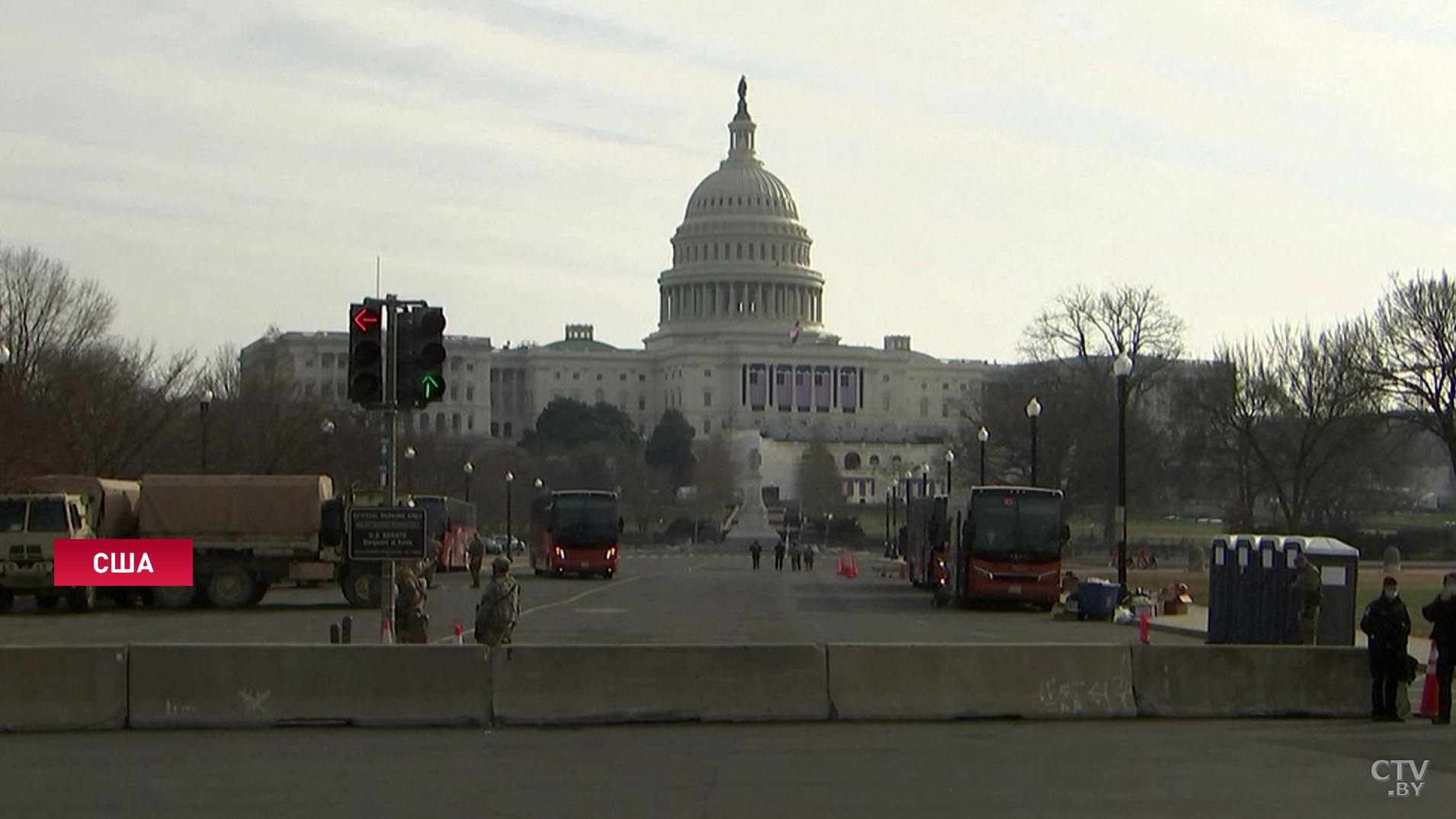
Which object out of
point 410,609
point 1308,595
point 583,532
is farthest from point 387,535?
point 583,532

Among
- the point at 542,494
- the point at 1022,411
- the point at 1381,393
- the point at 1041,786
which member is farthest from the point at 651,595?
the point at 1022,411

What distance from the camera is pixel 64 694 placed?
1891 cm

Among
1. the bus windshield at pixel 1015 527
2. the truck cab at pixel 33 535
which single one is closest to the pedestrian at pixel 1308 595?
the bus windshield at pixel 1015 527

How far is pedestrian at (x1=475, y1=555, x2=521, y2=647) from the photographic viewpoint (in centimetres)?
1984

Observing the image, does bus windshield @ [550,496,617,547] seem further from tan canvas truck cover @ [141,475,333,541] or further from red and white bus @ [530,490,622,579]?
tan canvas truck cover @ [141,475,333,541]

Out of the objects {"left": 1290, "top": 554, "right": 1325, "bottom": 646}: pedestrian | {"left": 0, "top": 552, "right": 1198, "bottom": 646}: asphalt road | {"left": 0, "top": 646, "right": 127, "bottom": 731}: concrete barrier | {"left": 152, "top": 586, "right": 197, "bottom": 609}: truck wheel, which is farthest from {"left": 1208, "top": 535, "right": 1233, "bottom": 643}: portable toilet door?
{"left": 152, "top": 586, "right": 197, "bottom": 609}: truck wheel

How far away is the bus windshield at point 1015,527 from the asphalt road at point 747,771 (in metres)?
25.1

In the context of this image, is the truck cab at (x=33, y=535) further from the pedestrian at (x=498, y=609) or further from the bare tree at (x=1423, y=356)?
the bare tree at (x=1423, y=356)

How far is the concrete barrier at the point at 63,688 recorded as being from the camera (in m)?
18.9

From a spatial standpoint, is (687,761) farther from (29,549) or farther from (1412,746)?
(29,549)

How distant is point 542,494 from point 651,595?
23.1m

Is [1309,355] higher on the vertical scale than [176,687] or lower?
higher

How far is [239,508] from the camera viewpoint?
4281 centimetres

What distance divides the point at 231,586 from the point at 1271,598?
21924 mm
